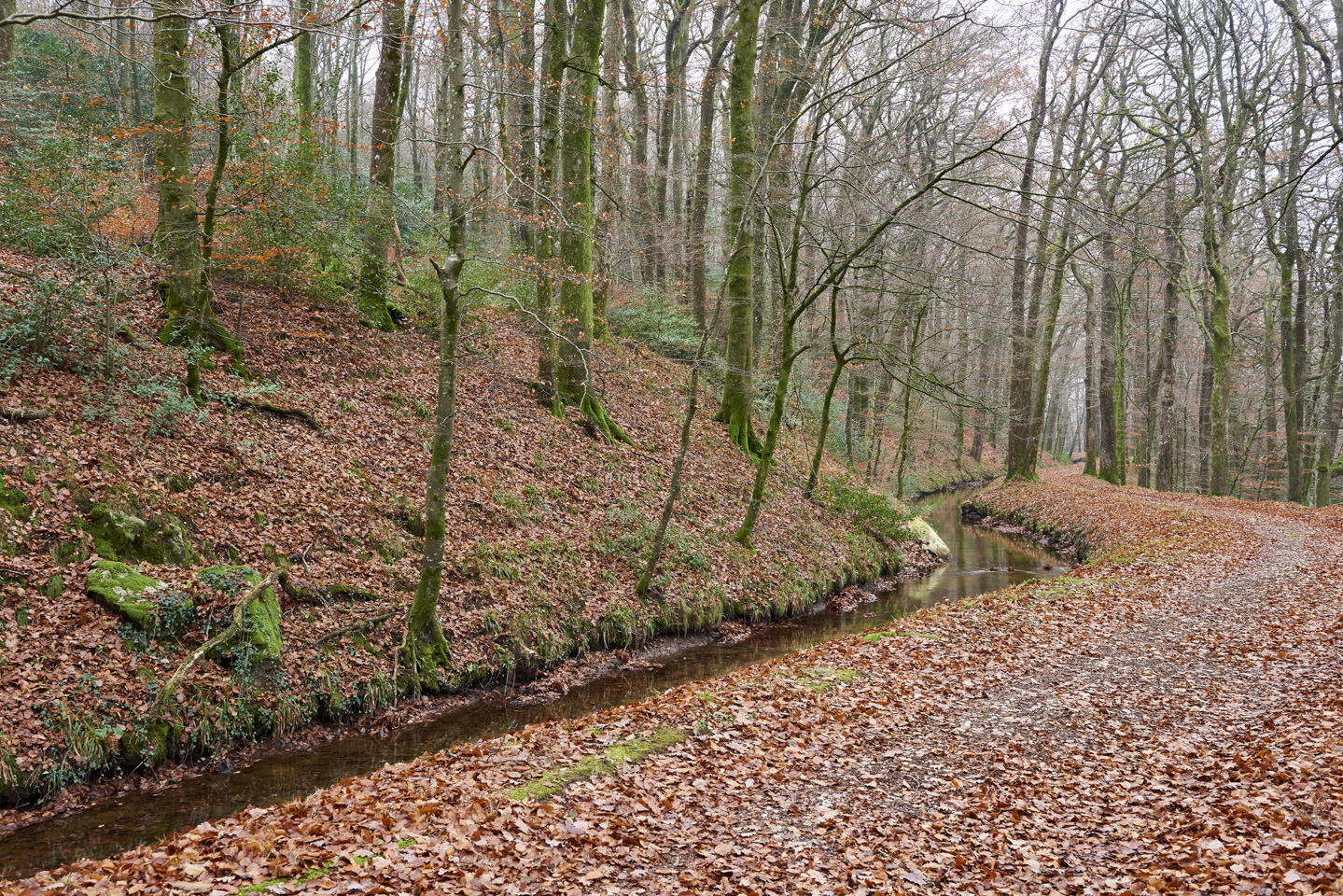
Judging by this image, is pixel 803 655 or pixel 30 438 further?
pixel 803 655

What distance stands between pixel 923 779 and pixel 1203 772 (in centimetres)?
201

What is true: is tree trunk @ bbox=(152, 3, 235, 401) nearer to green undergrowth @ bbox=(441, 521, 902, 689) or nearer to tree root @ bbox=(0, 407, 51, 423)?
tree root @ bbox=(0, 407, 51, 423)

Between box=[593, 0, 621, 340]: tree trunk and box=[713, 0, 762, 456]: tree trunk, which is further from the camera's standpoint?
box=[593, 0, 621, 340]: tree trunk

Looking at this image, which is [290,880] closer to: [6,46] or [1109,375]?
[6,46]

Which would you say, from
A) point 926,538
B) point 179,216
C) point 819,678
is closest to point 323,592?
point 819,678

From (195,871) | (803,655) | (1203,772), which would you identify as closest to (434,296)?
(803,655)

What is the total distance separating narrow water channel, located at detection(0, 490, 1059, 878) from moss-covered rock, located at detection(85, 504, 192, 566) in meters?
2.38

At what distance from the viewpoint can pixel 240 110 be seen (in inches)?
426

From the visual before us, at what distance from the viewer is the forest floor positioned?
4277mm

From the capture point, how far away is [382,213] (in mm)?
13016

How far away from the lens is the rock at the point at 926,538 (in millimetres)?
19094

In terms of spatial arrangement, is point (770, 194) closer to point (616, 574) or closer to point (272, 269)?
point (616, 574)

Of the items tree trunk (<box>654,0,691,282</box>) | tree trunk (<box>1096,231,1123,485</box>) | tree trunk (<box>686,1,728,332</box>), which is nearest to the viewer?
tree trunk (<box>686,1,728,332</box>)

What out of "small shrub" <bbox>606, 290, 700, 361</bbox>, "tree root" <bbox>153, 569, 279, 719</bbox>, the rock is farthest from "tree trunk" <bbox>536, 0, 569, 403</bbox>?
the rock
